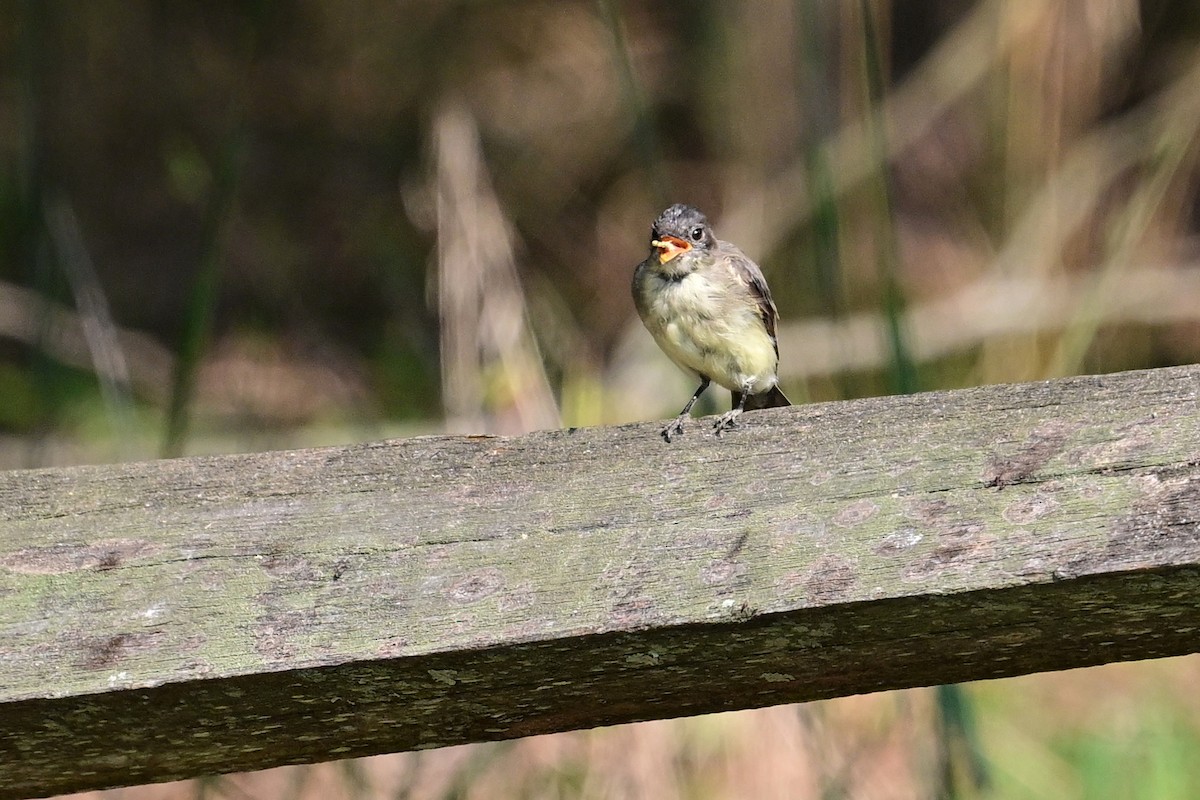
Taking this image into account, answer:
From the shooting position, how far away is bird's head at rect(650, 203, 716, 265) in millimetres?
3902

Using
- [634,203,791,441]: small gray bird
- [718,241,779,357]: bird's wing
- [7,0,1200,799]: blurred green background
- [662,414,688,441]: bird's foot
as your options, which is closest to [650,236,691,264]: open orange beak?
[634,203,791,441]: small gray bird

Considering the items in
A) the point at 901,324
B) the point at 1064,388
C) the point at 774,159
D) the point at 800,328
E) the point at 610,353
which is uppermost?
the point at 774,159

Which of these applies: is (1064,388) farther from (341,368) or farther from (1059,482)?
(341,368)

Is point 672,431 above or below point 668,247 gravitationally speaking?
below

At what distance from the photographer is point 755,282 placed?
4066 mm

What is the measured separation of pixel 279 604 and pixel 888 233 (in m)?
1.19

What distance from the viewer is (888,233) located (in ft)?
7.54

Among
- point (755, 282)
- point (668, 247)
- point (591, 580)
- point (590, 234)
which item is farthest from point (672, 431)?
point (590, 234)

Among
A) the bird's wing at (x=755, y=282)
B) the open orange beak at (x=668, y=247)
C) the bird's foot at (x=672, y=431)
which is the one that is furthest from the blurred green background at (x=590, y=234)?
the bird's foot at (x=672, y=431)

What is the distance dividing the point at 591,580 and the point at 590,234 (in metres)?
6.10

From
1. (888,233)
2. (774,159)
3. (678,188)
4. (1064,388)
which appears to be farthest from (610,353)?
(1064,388)

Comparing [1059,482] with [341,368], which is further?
[341,368]

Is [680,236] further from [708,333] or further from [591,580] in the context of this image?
[591,580]

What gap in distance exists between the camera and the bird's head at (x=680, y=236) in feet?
12.8
